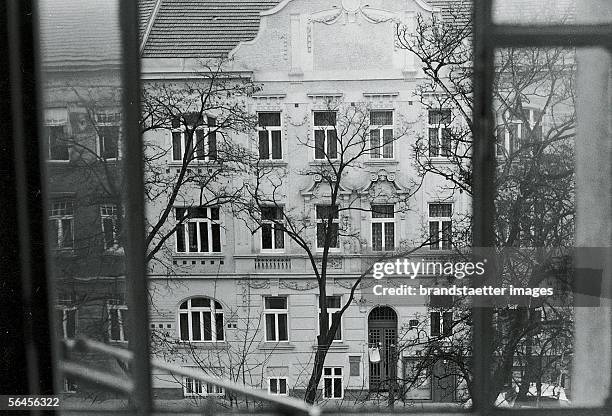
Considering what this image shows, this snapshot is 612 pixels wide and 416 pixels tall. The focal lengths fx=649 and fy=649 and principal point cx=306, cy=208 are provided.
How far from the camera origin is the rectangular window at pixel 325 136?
9.90 feet

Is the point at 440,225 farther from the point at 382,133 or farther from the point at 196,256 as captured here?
the point at 196,256

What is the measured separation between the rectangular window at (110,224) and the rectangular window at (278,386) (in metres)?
1.01

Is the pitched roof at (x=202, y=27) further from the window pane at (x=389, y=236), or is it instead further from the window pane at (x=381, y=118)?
the window pane at (x=389, y=236)

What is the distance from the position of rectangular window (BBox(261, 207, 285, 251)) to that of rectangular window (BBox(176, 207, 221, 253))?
0.21 metres

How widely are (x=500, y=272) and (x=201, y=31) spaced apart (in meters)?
1.82

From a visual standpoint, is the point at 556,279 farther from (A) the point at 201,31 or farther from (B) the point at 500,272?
(A) the point at 201,31

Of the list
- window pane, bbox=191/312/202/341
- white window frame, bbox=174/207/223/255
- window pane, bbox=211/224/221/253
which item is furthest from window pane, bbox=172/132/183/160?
window pane, bbox=191/312/202/341

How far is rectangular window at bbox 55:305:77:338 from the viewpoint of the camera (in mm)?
3252

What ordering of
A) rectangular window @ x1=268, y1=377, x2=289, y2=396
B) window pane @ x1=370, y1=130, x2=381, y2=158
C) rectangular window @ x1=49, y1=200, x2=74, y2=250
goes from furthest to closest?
rectangular window @ x1=49, y1=200, x2=74, y2=250
rectangular window @ x1=268, y1=377, x2=289, y2=396
window pane @ x1=370, y1=130, x2=381, y2=158

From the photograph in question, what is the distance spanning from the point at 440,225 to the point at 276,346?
3.14 ft

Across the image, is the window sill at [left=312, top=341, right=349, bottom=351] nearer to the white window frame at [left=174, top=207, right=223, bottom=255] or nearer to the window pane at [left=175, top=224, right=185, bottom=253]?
the white window frame at [left=174, top=207, right=223, bottom=255]

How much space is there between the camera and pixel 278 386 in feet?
10.2

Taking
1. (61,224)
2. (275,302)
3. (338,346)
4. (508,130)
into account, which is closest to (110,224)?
(61,224)

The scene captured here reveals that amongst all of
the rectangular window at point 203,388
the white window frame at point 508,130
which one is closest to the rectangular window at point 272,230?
the rectangular window at point 203,388
